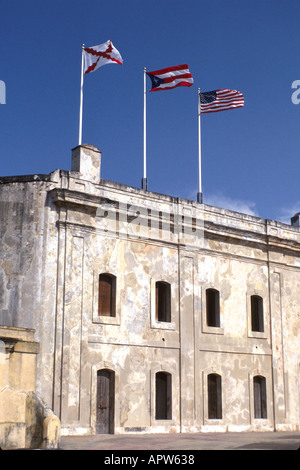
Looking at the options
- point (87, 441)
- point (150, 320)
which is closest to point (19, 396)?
point (87, 441)

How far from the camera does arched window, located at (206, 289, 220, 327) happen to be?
2209 centimetres

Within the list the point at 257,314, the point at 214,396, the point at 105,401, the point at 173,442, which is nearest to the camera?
the point at 173,442

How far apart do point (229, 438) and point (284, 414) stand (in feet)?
→ 17.3

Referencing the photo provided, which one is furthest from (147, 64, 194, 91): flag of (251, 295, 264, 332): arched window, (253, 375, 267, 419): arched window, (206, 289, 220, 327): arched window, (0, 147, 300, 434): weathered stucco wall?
(253, 375, 267, 419): arched window

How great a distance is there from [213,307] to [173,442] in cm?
662

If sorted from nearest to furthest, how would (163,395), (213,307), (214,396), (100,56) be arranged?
1. (163,395)
2. (100,56)
3. (214,396)
4. (213,307)

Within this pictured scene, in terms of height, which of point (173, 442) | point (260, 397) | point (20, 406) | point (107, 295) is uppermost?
point (107, 295)

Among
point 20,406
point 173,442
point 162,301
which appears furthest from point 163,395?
point 20,406

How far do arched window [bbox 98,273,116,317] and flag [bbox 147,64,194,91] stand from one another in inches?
279

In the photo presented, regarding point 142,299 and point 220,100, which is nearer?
point 142,299

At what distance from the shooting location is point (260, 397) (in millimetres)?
22750

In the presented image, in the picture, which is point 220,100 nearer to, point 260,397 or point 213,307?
point 213,307

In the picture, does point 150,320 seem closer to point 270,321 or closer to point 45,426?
point 270,321

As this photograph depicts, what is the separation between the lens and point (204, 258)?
22.1m
